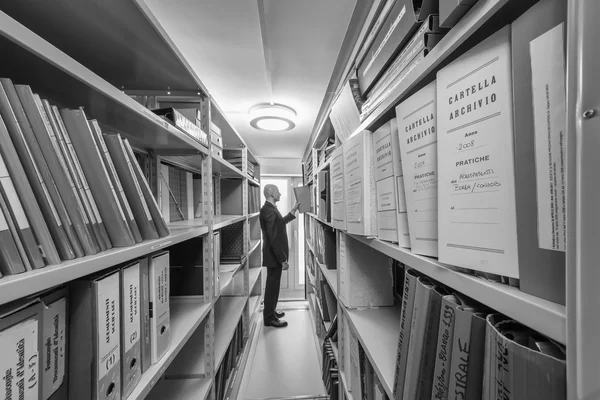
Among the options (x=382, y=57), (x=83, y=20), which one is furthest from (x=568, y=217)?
(x=83, y=20)

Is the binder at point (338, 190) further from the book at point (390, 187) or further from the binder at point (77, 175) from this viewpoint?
the binder at point (77, 175)

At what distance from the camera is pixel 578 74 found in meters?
0.21

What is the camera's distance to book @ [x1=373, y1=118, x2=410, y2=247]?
593mm

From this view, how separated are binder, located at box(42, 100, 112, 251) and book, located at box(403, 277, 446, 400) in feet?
2.31

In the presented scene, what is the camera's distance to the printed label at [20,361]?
1.10 feet

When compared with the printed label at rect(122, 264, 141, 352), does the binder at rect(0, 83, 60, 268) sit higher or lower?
higher

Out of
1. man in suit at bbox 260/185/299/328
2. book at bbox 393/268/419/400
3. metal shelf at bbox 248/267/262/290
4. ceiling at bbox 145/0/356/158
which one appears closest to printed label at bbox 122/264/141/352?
book at bbox 393/268/419/400

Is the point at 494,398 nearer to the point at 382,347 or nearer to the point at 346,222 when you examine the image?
the point at 382,347

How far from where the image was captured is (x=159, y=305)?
729 millimetres

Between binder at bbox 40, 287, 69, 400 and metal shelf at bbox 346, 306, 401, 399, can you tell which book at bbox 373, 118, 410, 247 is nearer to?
metal shelf at bbox 346, 306, 401, 399

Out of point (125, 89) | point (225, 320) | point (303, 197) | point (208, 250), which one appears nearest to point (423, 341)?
point (208, 250)

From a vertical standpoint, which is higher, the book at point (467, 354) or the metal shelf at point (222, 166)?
the metal shelf at point (222, 166)

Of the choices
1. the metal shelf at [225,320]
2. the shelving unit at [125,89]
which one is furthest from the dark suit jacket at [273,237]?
the shelving unit at [125,89]

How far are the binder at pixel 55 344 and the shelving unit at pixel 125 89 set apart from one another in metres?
0.08
